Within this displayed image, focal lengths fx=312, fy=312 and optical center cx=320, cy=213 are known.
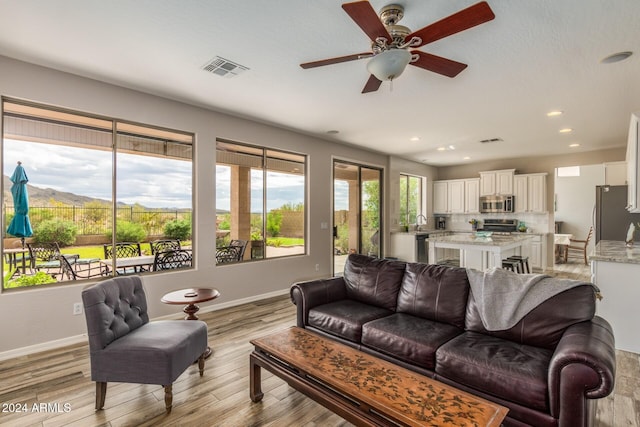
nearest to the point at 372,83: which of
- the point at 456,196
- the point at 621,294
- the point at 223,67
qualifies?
the point at 223,67

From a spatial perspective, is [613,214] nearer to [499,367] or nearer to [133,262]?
[499,367]

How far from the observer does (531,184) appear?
7520 mm

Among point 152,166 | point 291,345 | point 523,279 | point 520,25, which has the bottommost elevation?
point 291,345

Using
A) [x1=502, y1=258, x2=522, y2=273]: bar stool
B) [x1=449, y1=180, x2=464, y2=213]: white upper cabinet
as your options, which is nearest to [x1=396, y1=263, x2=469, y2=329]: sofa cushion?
[x1=502, y1=258, x2=522, y2=273]: bar stool

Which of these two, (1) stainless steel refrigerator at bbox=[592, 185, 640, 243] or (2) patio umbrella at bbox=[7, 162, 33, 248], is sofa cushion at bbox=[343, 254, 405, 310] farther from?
(1) stainless steel refrigerator at bbox=[592, 185, 640, 243]

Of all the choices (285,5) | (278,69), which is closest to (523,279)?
(285,5)

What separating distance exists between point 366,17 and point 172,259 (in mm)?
3645

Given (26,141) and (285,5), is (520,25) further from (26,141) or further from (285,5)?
(26,141)

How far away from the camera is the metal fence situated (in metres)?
3.24

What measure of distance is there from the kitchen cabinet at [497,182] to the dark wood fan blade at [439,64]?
6.41 m

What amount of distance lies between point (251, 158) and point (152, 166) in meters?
1.46

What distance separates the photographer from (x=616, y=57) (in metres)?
2.84

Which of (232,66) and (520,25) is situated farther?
(232,66)

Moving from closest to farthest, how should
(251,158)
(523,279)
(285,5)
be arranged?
(285,5) → (523,279) → (251,158)
